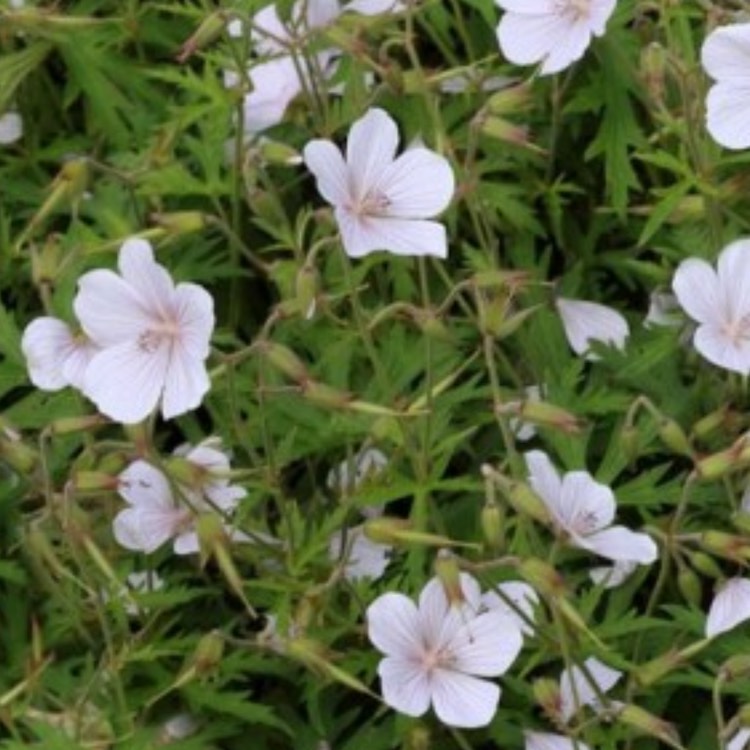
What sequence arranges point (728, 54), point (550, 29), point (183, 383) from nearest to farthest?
point (183, 383), point (728, 54), point (550, 29)

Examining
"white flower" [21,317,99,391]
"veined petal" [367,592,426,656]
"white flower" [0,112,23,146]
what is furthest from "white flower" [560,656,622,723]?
"white flower" [0,112,23,146]

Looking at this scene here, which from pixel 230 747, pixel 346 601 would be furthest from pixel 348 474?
pixel 230 747

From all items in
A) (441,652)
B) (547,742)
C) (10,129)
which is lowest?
(547,742)

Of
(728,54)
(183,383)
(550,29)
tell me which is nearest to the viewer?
(183,383)

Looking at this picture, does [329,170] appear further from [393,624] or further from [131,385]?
[393,624]

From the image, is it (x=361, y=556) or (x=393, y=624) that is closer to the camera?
(x=393, y=624)

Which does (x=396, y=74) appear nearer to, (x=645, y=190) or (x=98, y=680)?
(x=645, y=190)

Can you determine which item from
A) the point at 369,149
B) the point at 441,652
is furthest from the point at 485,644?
the point at 369,149

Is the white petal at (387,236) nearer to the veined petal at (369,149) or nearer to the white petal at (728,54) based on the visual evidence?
the veined petal at (369,149)
